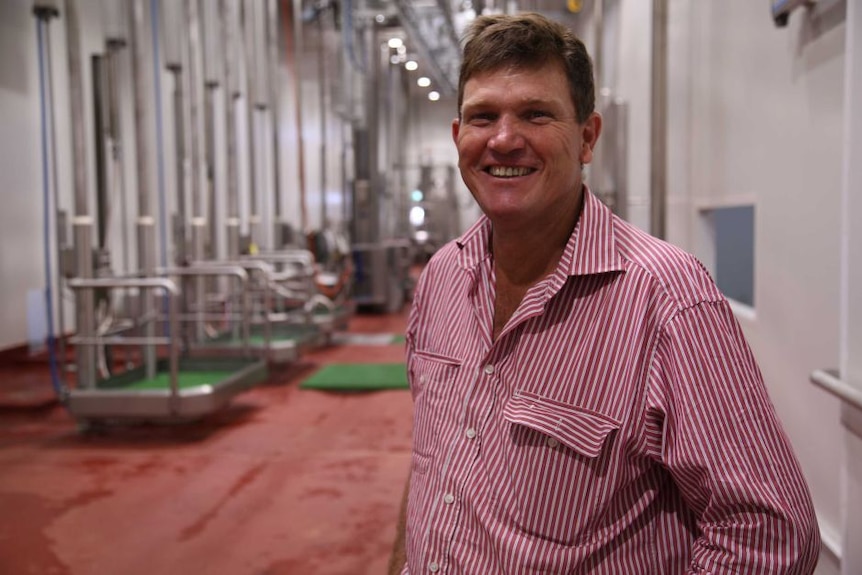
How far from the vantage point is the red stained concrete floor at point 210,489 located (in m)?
2.74

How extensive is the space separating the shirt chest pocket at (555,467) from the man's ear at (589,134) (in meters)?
0.41

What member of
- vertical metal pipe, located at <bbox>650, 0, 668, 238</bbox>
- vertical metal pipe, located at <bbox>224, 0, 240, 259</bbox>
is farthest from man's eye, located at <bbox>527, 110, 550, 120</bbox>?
vertical metal pipe, located at <bbox>224, 0, 240, 259</bbox>

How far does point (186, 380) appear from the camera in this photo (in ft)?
15.4

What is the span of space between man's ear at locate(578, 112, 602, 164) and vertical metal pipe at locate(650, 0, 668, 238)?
1.61 metres

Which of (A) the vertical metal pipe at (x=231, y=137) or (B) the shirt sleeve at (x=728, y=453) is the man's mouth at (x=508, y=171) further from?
(A) the vertical metal pipe at (x=231, y=137)

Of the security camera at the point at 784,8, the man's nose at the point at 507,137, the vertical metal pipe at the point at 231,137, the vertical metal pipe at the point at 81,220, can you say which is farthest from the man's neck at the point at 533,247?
the vertical metal pipe at the point at 231,137

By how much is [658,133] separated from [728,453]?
213 cm

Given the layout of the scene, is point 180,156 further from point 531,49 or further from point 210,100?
point 531,49

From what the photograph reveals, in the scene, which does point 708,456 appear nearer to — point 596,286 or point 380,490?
point 596,286

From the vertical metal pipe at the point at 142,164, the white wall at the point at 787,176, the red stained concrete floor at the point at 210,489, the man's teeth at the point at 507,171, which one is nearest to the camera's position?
the man's teeth at the point at 507,171

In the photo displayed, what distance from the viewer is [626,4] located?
16.0ft

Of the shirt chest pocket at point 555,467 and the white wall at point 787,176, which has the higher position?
the white wall at point 787,176

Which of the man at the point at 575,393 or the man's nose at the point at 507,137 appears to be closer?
the man at the point at 575,393

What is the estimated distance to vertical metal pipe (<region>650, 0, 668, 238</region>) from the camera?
9.09 ft
